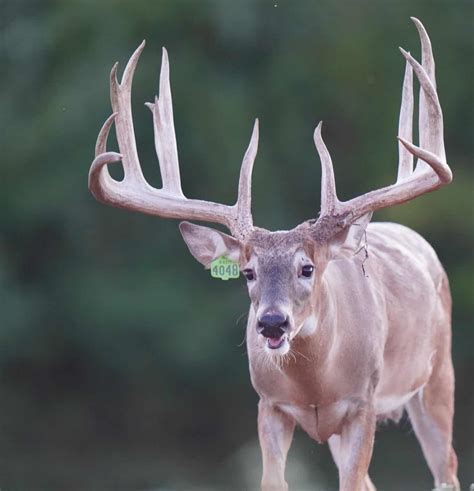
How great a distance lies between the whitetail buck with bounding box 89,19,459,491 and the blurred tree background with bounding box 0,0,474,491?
6.92m

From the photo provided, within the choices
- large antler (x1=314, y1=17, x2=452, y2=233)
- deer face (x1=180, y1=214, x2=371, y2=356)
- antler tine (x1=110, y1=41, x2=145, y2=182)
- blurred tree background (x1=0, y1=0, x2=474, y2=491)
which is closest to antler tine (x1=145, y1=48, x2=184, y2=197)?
antler tine (x1=110, y1=41, x2=145, y2=182)

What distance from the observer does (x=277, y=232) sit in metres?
6.91

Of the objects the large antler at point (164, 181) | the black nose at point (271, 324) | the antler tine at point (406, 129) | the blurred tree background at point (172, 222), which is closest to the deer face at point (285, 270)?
the black nose at point (271, 324)

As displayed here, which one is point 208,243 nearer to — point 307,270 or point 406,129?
point 307,270

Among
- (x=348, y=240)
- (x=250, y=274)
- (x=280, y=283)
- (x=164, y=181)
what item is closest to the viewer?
(x=280, y=283)

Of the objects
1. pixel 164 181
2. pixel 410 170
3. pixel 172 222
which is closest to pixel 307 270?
pixel 410 170

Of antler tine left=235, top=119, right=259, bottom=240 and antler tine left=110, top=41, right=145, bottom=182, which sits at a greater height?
antler tine left=110, top=41, right=145, bottom=182

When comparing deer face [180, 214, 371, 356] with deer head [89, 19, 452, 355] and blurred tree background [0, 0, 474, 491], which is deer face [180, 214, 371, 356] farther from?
blurred tree background [0, 0, 474, 491]

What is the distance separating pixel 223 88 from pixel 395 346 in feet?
26.6

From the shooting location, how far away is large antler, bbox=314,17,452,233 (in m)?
7.03

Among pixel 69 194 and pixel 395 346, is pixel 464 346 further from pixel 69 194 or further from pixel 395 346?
pixel 395 346

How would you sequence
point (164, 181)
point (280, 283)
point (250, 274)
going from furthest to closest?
point (164, 181)
point (250, 274)
point (280, 283)

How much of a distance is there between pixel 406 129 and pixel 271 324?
1.35 m

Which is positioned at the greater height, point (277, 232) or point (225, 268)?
point (277, 232)
